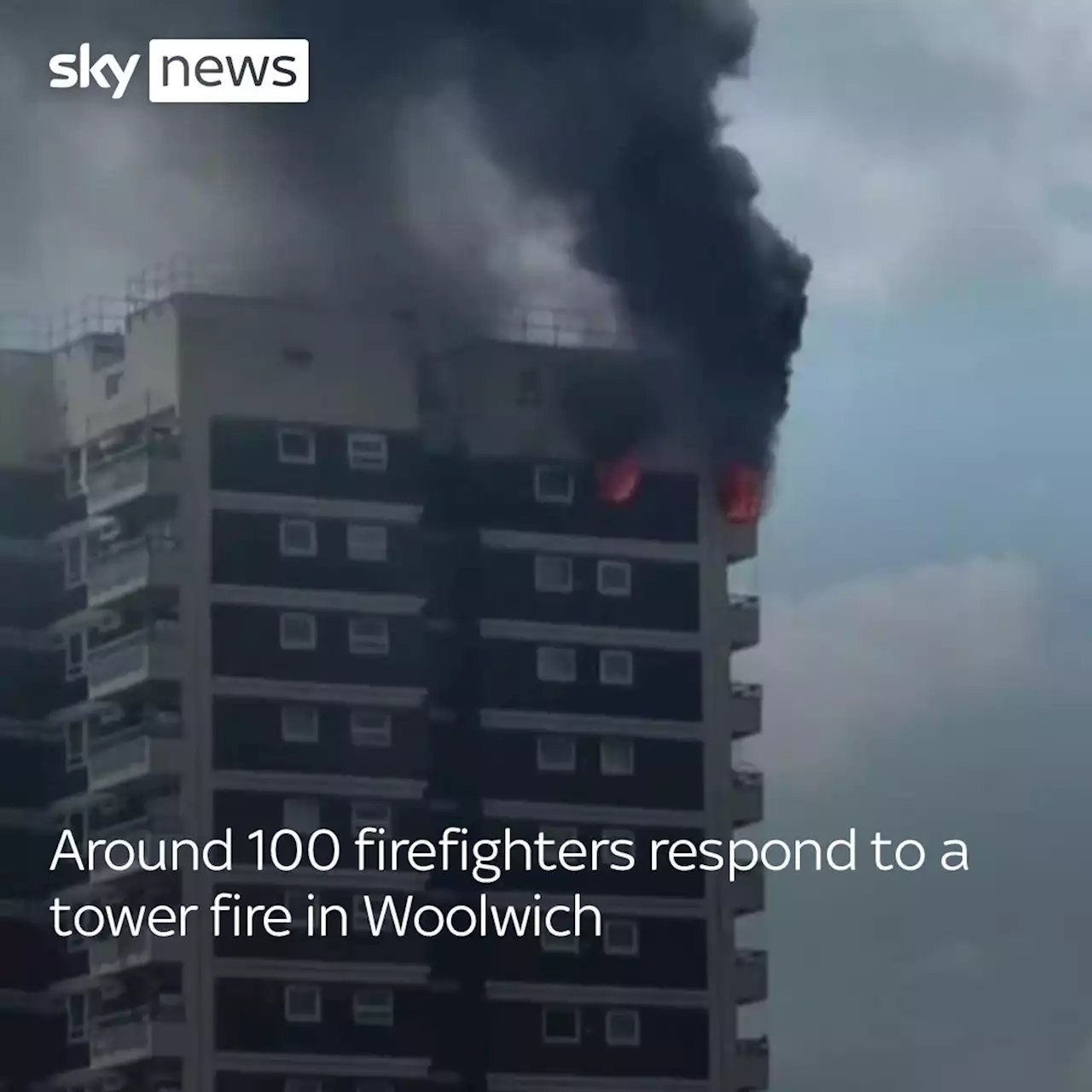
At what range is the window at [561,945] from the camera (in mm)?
86188

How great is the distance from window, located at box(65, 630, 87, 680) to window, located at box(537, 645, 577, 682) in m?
8.47

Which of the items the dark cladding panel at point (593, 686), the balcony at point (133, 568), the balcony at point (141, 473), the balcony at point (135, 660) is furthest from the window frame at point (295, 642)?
the dark cladding panel at point (593, 686)

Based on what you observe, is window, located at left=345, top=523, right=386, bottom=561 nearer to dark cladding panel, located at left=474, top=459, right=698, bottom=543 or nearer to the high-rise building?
the high-rise building

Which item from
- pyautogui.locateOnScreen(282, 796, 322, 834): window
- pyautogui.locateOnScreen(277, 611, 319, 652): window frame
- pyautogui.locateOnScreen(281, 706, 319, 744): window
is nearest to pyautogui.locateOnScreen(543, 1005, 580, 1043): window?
pyautogui.locateOnScreen(282, 796, 322, 834): window

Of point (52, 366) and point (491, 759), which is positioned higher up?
point (52, 366)

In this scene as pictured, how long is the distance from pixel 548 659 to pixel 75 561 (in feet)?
29.7

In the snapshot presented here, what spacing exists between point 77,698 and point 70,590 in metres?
2.17

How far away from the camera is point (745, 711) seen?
8856 cm

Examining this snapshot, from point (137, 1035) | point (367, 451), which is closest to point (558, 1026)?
point (137, 1035)

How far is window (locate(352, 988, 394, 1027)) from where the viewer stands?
83938 mm

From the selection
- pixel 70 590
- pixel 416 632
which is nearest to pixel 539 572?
pixel 416 632

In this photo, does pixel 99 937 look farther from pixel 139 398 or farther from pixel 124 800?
pixel 139 398

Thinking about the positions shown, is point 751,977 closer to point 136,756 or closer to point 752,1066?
point 752,1066

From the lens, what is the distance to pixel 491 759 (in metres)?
86.3
